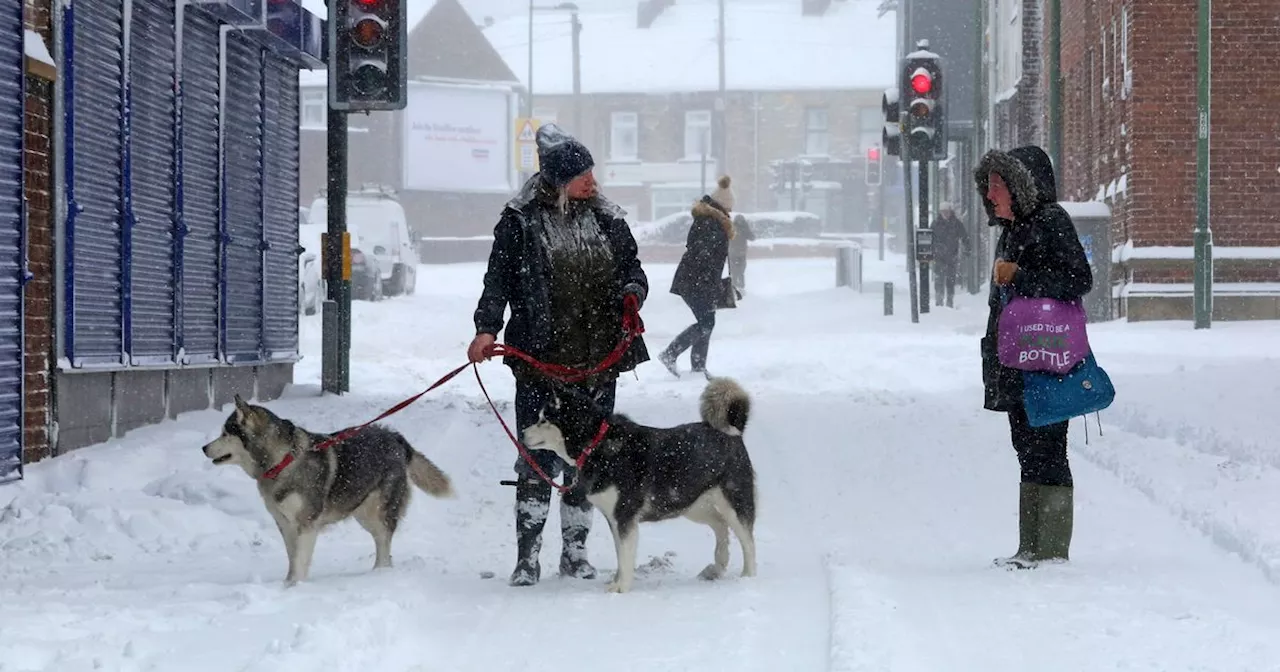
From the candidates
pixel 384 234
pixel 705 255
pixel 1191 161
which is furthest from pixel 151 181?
pixel 384 234

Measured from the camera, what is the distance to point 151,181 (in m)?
11.6

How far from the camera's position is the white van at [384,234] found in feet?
107

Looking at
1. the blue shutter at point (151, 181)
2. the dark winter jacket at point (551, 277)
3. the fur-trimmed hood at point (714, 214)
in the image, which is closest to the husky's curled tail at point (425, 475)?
the dark winter jacket at point (551, 277)

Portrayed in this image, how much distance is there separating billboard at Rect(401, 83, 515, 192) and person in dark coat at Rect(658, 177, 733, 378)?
54.4 meters

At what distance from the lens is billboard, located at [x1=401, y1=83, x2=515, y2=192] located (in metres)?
70.2

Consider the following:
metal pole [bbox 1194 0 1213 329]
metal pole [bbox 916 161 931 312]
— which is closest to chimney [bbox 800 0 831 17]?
metal pole [bbox 916 161 931 312]

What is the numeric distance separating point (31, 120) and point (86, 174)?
83 cm

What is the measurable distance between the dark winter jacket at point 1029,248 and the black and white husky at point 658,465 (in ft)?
3.42

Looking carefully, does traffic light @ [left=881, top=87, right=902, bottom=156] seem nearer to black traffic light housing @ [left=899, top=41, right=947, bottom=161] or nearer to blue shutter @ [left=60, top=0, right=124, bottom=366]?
black traffic light housing @ [left=899, top=41, right=947, bottom=161]

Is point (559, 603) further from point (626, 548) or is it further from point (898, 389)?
→ point (898, 389)

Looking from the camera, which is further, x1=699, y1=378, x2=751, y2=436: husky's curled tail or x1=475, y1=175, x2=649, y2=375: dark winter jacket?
x1=699, y1=378, x2=751, y2=436: husky's curled tail

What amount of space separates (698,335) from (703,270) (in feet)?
2.40

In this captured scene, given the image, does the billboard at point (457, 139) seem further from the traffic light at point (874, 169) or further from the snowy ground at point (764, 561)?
the snowy ground at point (764, 561)

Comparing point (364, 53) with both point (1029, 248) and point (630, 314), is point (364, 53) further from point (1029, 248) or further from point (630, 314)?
point (1029, 248)
